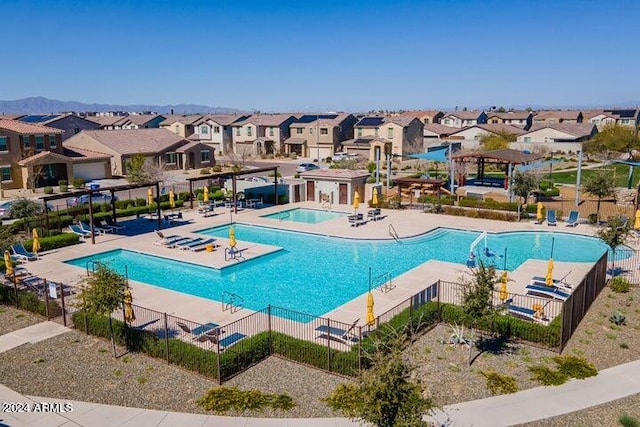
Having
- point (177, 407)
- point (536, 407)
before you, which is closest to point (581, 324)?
point (536, 407)

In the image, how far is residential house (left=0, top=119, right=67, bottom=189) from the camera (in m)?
48.6

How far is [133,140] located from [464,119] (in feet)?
235

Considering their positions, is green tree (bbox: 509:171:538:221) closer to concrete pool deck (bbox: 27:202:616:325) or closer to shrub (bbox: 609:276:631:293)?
concrete pool deck (bbox: 27:202:616:325)

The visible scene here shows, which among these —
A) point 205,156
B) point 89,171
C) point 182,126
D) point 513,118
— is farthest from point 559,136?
point 89,171

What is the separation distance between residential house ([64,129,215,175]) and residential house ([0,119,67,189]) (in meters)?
5.47

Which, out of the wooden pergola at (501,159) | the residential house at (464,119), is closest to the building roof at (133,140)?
the wooden pergola at (501,159)

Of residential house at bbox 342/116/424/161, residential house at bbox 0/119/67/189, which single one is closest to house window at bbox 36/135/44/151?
residential house at bbox 0/119/67/189

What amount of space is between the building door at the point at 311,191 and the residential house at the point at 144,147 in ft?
68.9

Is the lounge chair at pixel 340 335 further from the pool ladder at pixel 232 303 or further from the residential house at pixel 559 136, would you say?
the residential house at pixel 559 136

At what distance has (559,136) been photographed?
3118 inches

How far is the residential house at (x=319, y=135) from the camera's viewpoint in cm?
8100

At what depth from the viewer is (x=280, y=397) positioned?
1350 centimetres

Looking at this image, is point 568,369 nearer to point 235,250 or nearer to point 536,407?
point 536,407

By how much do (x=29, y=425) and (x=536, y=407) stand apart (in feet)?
39.7
